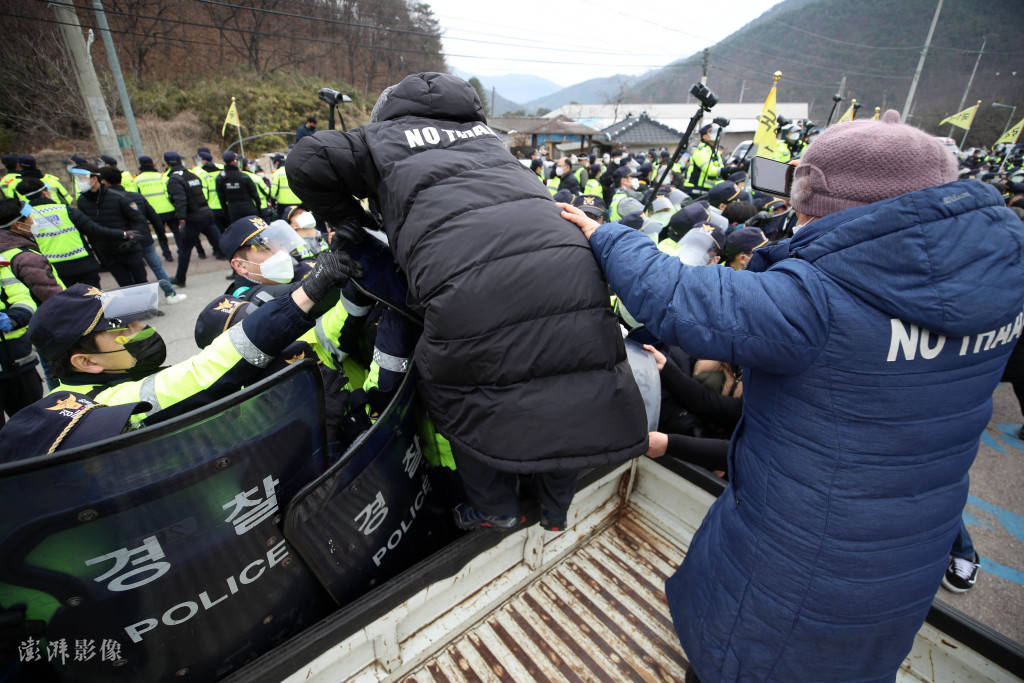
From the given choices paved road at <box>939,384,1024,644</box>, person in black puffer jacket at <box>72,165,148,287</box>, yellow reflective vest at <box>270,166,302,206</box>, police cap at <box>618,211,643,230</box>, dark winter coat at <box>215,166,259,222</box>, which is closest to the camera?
paved road at <box>939,384,1024,644</box>

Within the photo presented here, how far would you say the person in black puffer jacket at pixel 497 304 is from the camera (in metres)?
1.21

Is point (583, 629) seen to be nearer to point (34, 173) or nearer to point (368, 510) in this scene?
point (368, 510)

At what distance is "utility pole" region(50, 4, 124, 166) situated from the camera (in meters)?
8.81

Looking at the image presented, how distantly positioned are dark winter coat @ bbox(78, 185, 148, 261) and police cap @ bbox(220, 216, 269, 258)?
15.3 feet

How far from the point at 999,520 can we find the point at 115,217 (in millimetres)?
9963

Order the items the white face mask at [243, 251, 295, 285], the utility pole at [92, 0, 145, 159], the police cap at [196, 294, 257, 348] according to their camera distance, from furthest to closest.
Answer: the utility pole at [92, 0, 145, 159] < the white face mask at [243, 251, 295, 285] < the police cap at [196, 294, 257, 348]

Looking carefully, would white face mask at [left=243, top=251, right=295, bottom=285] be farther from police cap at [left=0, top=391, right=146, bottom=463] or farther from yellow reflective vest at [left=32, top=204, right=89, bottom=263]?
yellow reflective vest at [left=32, top=204, right=89, bottom=263]

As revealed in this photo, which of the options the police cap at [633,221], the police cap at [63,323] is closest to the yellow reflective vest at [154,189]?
the police cap at [63,323]

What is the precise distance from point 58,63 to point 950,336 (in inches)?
1085

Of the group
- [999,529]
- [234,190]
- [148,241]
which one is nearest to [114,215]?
[148,241]

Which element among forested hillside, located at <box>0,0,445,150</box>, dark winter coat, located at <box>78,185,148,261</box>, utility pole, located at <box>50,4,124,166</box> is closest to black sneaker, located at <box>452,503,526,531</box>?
dark winter coat, located at <box>78,185,148,261</box>

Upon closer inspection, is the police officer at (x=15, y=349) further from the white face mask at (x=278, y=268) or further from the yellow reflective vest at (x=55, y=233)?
the white face mask at (x=278, y=268)

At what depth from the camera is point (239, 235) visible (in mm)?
2773

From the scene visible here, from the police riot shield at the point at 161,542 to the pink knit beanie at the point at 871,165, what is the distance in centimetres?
132
